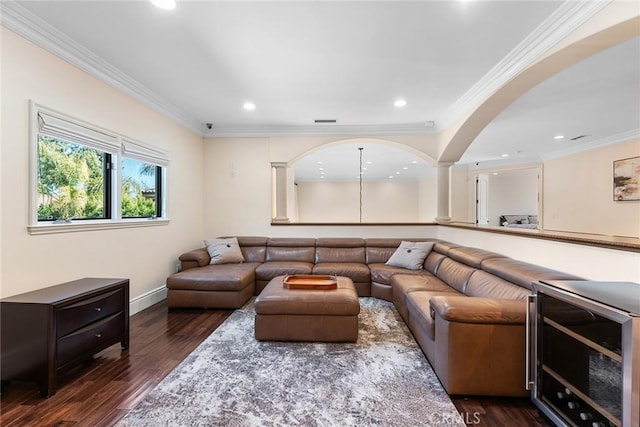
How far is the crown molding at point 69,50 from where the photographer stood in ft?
7.07

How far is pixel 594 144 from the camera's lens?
5883 millimetres

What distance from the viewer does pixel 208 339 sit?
9.36ft

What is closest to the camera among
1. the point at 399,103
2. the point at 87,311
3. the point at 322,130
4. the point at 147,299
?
the point at 87,311

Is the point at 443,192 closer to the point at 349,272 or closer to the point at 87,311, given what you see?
the point at 349,272

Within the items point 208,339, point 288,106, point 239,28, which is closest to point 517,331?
point 208,339

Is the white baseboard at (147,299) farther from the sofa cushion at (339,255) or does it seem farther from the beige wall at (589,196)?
the beige wall at (589,196)

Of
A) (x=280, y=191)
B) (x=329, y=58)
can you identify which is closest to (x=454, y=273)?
(x=329, y=58)

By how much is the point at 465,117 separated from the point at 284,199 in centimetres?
315

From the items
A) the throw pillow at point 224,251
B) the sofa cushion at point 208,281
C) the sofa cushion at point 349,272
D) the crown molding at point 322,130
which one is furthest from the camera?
the crown molding at point 322,130

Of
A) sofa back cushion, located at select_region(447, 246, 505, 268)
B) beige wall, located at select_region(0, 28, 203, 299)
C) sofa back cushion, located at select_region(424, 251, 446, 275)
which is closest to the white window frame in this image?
beige wall, located at select_region(0, 28, 203, 299)

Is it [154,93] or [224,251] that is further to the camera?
[224,251]

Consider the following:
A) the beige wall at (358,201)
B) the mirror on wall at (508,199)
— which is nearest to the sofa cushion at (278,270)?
the mirror on wall at (508,199)

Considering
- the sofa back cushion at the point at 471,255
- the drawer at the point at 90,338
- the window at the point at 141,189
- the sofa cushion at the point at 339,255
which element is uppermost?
the window at the point at 141,189

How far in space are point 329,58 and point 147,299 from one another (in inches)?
144
